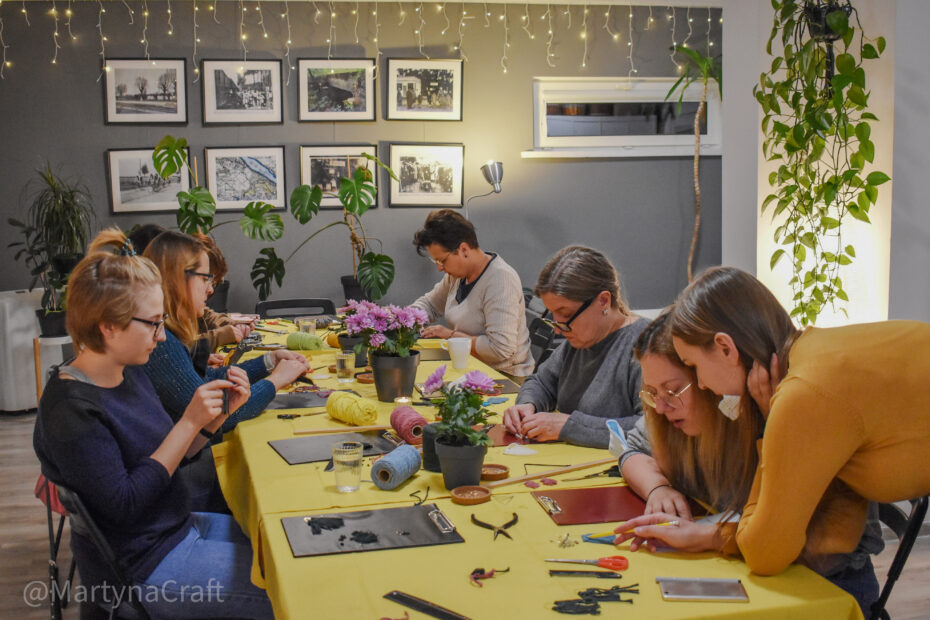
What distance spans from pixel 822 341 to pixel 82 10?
610cm

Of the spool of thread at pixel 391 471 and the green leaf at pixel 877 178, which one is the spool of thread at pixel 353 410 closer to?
the spool of thread at pixel 391 471

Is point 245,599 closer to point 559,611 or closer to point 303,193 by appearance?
point 559,611

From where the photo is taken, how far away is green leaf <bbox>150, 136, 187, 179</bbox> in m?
5.77

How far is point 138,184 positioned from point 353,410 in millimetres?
4412

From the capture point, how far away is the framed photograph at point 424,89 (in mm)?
6453

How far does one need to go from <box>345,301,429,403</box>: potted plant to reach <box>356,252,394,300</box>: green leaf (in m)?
3.10

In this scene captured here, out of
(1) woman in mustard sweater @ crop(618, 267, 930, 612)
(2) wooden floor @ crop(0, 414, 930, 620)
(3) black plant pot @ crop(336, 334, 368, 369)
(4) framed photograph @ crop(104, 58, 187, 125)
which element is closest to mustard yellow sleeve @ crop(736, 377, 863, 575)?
(1) woman in mustard sweater @ crop(618, 267, 930, 612)

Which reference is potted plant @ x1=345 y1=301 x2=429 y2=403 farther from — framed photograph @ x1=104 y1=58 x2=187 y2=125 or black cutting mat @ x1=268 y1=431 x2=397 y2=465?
framed photograph @ x1=104 y1=58 x2=187 y2=125

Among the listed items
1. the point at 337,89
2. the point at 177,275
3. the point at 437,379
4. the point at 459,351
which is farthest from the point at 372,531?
the point at 337,89

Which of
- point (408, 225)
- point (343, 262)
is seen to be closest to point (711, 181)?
point (408, 225)

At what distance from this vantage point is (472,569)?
4.93ft

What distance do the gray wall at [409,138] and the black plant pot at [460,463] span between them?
479cm

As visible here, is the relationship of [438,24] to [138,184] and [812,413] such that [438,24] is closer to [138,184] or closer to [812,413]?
[138,184]

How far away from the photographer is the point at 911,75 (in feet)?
10.3
